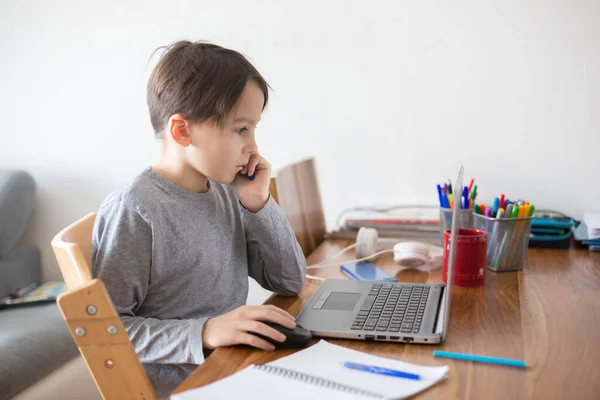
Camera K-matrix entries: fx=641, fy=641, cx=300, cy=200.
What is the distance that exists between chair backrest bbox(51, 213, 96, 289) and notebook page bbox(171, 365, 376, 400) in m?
0.24

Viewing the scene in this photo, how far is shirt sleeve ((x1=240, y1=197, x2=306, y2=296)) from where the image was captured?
1.20 meters

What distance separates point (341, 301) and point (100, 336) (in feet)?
1.39

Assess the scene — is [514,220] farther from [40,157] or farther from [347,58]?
[40,157]

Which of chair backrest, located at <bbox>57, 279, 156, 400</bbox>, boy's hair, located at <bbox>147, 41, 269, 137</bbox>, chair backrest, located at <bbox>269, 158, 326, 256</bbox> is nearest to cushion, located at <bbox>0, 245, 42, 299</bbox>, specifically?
chair backrest, located at <bbox>269, 158, 326, 256</bbox>

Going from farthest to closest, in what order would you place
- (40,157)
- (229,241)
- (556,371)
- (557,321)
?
(40,157) → (229,241) → (557,321) → (556,371)

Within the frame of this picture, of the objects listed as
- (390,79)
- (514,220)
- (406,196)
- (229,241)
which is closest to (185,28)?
(390,79)

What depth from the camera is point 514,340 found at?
3.05ft

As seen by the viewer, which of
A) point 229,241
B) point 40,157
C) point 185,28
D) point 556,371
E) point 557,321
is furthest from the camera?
point 40,157

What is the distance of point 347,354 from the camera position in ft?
2.86

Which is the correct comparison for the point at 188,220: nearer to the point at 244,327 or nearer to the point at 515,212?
the point at 244,327

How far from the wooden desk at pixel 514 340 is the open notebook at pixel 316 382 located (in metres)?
0.02

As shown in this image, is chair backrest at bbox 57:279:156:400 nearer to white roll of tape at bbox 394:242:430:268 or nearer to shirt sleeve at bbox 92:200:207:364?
shirt sleeve at bbox 92:200:207:364

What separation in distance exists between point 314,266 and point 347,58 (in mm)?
675

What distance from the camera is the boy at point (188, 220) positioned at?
40.1 inches
